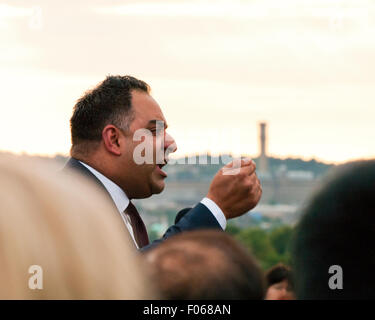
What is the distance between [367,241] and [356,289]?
4.5 inches

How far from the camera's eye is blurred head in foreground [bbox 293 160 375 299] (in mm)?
2209

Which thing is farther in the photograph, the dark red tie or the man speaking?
the dark red tie

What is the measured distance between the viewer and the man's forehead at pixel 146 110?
13.6 feet

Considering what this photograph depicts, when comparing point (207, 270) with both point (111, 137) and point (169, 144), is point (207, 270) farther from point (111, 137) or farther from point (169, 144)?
point (111, 137)

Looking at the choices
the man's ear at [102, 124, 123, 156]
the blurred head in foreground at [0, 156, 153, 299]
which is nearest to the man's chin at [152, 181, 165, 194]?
the man's ear at [102, 124, 123, 156]

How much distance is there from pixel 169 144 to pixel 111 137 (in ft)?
0.86

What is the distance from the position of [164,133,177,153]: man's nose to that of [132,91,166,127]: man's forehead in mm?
112

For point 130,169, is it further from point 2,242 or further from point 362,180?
point 2,242

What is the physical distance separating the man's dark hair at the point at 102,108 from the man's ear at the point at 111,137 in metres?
0.03

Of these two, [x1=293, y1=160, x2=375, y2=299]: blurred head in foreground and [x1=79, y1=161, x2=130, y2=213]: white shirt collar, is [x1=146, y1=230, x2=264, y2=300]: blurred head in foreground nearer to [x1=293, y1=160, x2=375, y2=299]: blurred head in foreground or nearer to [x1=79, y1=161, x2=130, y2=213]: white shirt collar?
[x1=293, y1=160, x2=375, y2=299]: blurred head in foreground

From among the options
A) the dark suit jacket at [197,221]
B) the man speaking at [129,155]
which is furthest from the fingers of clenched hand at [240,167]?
the dark suit jacket at [197,221]

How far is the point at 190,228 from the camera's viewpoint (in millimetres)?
3430

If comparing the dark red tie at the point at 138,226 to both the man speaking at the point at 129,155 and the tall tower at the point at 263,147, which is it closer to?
the man speaking at the point at 129,155
